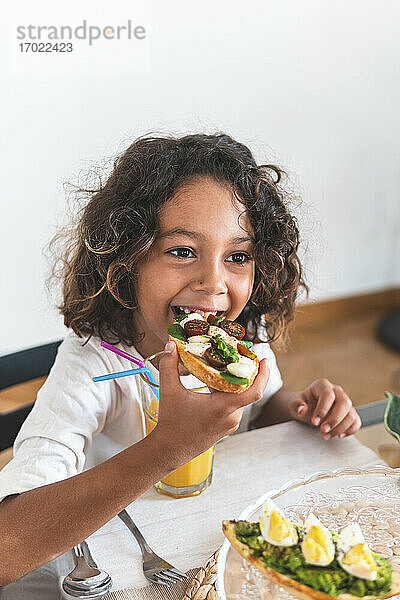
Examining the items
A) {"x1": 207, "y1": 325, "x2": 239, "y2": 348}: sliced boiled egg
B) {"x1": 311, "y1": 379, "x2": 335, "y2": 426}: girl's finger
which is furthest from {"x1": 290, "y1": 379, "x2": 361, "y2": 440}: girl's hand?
{"x1": 207, "y1": 325, "x2": 239, "y2": 348}: sliced boiled egg

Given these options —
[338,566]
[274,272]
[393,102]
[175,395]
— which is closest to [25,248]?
[274,272]

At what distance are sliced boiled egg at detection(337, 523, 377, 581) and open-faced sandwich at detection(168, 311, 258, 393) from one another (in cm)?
17

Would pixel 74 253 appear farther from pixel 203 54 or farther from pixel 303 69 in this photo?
pixel 303 69

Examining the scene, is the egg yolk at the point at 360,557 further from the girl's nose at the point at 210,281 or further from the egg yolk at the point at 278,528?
the girl's nose at the point at 210,281

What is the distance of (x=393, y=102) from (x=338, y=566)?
219cm

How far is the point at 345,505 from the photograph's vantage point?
0.69 meters

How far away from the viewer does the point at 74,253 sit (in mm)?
1021

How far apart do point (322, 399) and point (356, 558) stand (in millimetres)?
411

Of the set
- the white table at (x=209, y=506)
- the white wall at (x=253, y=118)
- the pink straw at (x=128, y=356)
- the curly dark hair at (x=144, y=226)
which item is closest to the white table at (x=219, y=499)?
the white table at (x=209, y=506)

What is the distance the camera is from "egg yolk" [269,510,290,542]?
0.52 metres

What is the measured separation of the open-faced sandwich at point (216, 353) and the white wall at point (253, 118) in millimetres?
554

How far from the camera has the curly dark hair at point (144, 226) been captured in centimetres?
86

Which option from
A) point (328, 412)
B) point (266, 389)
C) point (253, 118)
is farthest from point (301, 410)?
point (253, 118)

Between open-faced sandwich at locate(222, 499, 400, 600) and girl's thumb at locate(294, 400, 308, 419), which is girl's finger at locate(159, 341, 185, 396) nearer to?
open-faced sandwich at locate(222, 499, 400, 600)
